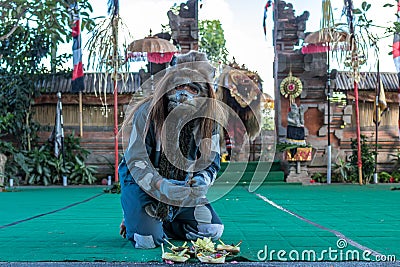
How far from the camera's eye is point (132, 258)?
9.23ft

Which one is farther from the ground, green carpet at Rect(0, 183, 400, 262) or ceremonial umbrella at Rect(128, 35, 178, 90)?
ceremonial umbrella at Rect(128, 35, 178, 90)

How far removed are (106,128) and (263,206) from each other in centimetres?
618

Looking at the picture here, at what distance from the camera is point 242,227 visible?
4262 mm

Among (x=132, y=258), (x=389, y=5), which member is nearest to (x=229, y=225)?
(x=132, y=258)

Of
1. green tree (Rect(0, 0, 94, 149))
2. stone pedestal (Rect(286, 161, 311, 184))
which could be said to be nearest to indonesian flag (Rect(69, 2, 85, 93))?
green tree (Rect(0, 0, 94, 149))

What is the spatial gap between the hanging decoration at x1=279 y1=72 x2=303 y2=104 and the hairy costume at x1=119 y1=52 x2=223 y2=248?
8032 millimetres

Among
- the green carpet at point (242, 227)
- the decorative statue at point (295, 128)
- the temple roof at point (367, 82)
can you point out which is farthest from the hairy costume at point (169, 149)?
the temple roof at point (367, 82)


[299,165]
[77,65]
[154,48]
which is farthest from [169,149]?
[77,65]

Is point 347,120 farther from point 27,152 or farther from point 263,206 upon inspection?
point 27,152

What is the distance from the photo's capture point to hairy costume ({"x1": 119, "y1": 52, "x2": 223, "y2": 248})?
3.05m

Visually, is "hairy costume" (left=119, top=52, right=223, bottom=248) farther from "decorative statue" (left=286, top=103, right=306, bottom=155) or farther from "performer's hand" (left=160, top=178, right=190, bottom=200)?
"decorative statue" (left=286, top=103, right=306, bottom=155)

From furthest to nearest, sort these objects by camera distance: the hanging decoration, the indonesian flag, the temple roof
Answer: the temple roof, the hanging decoration, the indonesian flag

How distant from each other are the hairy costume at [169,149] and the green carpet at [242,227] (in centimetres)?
24

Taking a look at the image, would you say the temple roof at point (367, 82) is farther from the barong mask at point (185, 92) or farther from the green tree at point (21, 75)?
the barong mask at point (185, 92)
